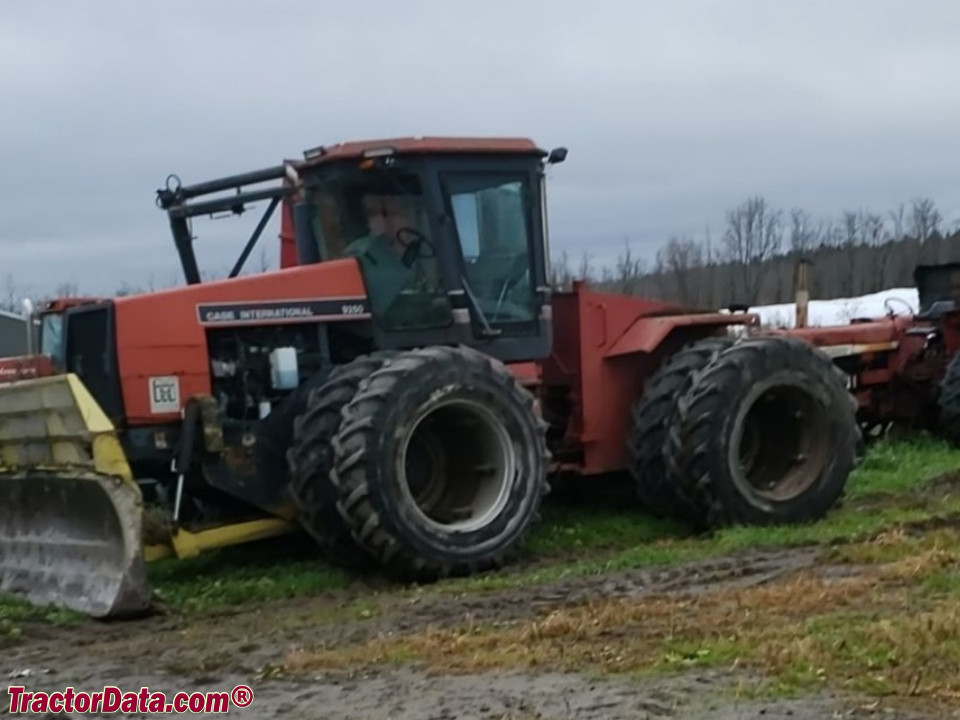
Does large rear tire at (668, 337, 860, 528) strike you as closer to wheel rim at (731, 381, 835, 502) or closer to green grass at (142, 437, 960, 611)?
wheel rim at (731, 381, 835, 502)

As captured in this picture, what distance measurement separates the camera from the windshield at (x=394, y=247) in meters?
10.4

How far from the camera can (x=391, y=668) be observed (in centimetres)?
677

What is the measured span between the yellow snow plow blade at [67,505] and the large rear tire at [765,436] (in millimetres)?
3826

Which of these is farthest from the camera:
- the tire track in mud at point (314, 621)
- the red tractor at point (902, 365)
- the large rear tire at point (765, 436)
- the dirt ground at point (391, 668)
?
the red tractor at point (902, 365)

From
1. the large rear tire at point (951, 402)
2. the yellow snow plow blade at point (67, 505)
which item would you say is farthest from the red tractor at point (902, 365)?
the yellow snow plow blade at point (67, 505)

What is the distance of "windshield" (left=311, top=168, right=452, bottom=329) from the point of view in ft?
34.0

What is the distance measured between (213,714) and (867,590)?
3415mm

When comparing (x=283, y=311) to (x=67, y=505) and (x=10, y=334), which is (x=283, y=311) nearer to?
(x=67, y=505)

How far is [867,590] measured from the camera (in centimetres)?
790

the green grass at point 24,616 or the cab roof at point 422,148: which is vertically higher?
the cab roof at point 422,148

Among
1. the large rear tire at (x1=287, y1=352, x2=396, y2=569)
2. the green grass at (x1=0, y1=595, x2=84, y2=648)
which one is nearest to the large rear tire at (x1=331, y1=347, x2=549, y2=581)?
the large rear tire at (x1=287, y1=352, x2=396, y2=569)

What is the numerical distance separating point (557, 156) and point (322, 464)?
9.76ft

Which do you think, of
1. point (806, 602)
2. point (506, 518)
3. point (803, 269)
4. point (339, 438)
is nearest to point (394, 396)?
point (339, 438)

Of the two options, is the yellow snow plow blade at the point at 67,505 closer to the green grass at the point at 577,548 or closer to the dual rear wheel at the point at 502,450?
the green grass at the point at 577,548
